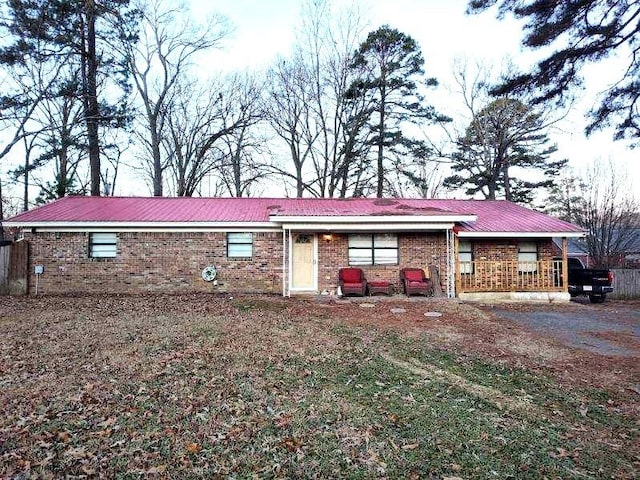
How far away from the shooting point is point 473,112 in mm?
23125

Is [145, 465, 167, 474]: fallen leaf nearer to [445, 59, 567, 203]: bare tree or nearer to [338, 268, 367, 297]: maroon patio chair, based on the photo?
[338, 268, 367, 297]: maroon patio chair

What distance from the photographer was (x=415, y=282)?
39.3ft

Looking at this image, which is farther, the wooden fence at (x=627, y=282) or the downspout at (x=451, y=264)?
the wooden fence at (x=627, y=282)

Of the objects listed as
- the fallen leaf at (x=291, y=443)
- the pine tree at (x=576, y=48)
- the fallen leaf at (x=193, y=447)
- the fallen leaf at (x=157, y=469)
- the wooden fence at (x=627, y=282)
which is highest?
the pine tree at (x=576, y=48)

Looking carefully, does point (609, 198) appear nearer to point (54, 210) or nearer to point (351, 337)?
point (351, 337)

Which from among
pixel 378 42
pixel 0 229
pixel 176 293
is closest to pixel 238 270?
pixel 176 293

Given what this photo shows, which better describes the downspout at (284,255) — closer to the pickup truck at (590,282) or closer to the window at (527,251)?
the window at (527,251)

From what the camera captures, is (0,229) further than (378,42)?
No

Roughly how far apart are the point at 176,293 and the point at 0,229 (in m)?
6.87

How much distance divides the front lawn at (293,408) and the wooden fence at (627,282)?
515 inches

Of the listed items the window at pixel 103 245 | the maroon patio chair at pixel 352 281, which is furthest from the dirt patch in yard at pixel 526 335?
the window at pixel 103 245

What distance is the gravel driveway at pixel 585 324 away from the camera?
702 centimetres

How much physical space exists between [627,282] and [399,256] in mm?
10902

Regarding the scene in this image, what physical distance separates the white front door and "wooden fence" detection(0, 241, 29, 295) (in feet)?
27.2
